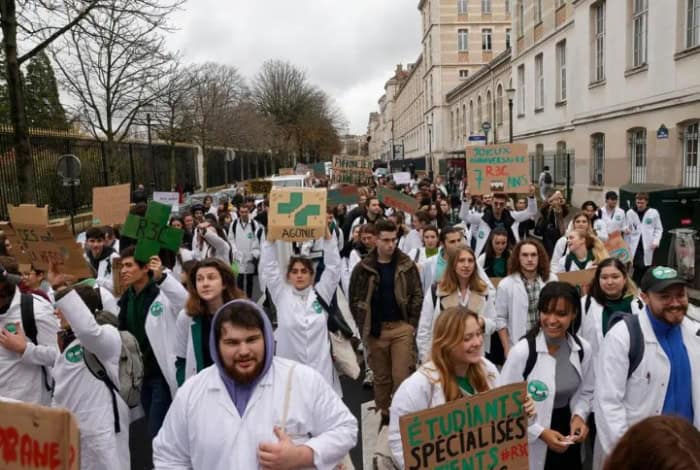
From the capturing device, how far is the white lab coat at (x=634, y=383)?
10.6 feet

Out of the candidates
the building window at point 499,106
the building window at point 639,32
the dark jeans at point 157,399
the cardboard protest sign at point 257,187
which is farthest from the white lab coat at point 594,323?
the building window at point 499,106

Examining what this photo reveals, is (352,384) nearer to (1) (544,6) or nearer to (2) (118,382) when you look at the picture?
(2) (118,382)

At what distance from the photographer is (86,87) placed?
2133 cm

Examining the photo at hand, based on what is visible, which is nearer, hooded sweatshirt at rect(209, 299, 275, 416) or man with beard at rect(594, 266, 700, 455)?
hooded sweatshirt at rect(209, 299, 275, 416)

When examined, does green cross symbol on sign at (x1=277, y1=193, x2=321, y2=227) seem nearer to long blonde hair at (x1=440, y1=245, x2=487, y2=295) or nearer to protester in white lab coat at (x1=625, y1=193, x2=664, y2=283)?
long blonde hair at (x1=440, y1=245, x2=487, y2=295)

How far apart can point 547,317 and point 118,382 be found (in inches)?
107

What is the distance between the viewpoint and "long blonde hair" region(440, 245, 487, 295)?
5.07m

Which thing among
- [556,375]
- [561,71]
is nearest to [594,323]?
[556,375]

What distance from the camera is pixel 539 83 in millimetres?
31094

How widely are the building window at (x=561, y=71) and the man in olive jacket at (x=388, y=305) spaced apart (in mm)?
24733

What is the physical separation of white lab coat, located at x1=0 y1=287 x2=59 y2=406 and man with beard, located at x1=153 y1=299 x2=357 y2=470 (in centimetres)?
191

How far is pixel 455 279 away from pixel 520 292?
562 mm

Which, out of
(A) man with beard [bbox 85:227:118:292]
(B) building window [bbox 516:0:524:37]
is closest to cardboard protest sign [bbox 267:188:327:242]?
(A) man with beard [bbox 85:227:118:292]

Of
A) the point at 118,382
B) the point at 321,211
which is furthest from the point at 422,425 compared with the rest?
the point at 321,211
